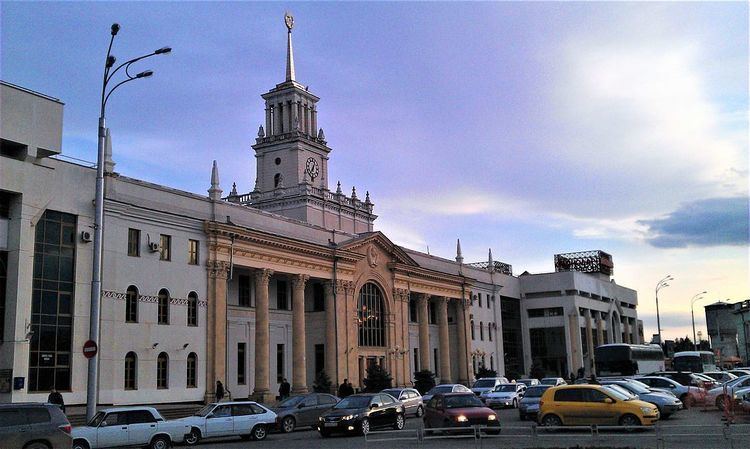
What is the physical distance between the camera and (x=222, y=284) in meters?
44.5

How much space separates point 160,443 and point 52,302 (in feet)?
45.1

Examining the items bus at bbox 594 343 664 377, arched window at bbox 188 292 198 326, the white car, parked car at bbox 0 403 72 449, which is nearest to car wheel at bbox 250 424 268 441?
the white car

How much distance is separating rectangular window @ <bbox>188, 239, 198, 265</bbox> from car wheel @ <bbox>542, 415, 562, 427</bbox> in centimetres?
2445

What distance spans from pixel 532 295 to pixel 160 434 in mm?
75586

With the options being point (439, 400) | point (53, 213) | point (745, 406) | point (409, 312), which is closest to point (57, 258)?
point (53, 213)

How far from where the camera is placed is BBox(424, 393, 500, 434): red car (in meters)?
24.4

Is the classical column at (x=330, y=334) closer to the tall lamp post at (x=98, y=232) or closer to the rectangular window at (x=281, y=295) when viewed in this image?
the rectangular window at (x=281, y=295)

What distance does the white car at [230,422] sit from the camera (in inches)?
1027

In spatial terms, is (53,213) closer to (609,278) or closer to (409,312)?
(409,312)

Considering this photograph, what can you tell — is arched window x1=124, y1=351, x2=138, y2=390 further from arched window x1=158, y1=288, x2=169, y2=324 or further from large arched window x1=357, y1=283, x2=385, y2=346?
large arched window x1=357, y1=283, x2=385, y2=346

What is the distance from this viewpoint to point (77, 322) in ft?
116

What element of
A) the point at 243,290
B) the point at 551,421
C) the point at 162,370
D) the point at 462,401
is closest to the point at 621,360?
the point at 243,290

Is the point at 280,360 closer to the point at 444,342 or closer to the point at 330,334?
the point at 330,334

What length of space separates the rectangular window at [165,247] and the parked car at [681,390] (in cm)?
2654
